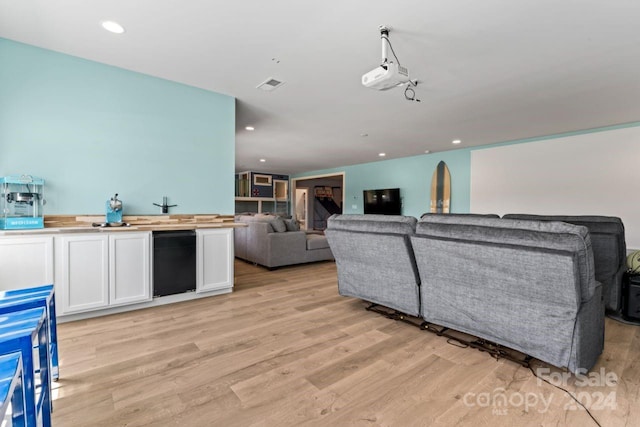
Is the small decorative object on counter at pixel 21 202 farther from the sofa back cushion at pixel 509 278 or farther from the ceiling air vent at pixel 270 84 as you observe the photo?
the sofa back cushion at pixel 509 278

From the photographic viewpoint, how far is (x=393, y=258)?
2574 mm

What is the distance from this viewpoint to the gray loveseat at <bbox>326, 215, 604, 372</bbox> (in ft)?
5.55

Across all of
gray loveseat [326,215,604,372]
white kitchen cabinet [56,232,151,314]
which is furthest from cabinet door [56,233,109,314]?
gray loveseat [326,215,604,372]

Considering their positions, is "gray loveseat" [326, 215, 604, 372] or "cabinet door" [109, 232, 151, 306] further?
"cabinet door" [109, 232, 151, 306]

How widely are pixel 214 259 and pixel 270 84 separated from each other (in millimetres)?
2181

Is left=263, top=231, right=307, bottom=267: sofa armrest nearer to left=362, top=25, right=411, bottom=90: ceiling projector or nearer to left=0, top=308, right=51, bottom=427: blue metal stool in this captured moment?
→ left=362, top=25, right=411, bottom=90: ceiling projector

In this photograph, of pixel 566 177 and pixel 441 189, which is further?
pixel 441 189

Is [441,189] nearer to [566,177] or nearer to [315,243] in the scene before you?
[566,177]

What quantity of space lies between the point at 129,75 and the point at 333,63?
2.18 metres

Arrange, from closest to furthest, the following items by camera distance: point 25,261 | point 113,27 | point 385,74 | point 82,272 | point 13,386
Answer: point 13,386 → point 385,74 → point 113,27 → point 25,261 → point 82,272

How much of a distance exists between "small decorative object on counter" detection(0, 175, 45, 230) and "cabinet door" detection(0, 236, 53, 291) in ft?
0.49

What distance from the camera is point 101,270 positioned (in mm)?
2791

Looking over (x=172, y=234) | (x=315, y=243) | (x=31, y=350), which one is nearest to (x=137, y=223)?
(x=172, y=234)

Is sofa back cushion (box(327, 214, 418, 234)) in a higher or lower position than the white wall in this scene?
lower
